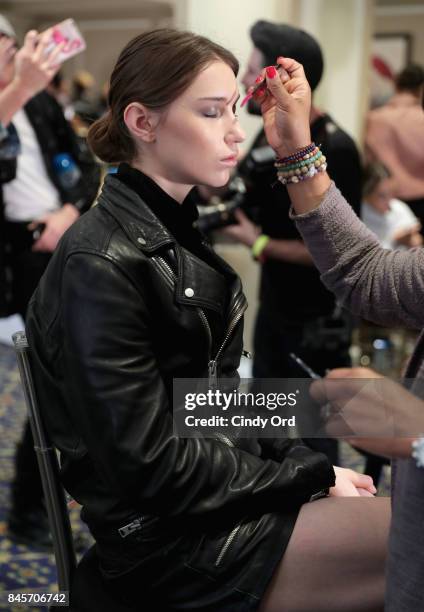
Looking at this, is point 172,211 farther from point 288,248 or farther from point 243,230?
point 243,230

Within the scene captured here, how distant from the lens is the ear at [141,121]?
1.34 m

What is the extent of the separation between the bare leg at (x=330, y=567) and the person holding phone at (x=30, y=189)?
141 centimetres

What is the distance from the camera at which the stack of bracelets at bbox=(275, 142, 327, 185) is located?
144 cm

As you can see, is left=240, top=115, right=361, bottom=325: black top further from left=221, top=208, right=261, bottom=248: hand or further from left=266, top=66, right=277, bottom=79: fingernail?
left=266, top=66, right=277, bottom=79: fingernail

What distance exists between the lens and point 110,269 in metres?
1.19

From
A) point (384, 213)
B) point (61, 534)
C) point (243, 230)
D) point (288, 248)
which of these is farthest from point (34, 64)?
point (384, 213)

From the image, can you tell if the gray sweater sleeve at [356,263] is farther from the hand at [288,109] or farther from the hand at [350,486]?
the hand at [350,486]

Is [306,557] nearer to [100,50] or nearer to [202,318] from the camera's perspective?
[202,318]

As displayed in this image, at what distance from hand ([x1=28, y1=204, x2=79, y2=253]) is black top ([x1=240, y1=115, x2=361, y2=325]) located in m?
0.64

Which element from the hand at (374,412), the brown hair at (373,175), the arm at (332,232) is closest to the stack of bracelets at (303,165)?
the arm at (332,232)

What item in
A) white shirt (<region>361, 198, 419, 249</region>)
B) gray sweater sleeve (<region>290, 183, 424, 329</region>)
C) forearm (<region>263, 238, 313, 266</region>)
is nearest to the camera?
gray sweater sleeve (<region>290, 183, 424, 329</region>)

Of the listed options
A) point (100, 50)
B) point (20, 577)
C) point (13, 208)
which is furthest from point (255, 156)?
point (100, 50)

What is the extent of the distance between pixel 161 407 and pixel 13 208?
1742 mm

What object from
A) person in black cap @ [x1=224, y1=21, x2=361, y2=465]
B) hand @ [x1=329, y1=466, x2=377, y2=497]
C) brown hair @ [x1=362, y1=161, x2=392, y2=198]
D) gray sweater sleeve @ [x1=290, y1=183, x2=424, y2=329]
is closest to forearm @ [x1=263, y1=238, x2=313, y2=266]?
person in black cap @ [x1=224, y1=21, x2=361, y2=465]
